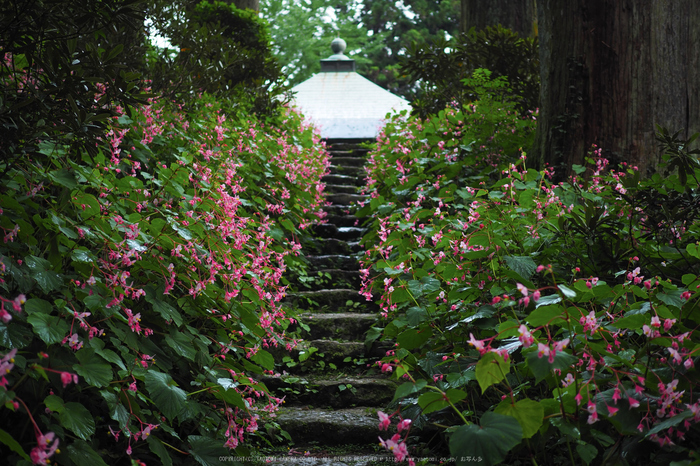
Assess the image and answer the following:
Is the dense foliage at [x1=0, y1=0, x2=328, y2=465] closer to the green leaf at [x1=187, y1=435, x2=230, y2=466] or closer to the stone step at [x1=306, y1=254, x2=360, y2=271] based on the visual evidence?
the green leaf at [x1=187, y1=435, x2=230, y2=466]

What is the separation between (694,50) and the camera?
4.14 meters

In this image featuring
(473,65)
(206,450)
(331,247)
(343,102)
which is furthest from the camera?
(343,102)

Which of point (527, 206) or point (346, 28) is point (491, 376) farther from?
point (346, 28)

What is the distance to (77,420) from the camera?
1795 millimetres

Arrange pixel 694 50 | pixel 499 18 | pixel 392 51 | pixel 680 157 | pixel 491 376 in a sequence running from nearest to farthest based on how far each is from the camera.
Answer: pixel 491 376 → pixel 680 157 → pixel 694 50 → pixel 499 18 → pixel 392 51

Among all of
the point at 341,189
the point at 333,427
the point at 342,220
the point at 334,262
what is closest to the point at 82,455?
the point at 333,427

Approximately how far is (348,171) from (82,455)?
24.3 ft

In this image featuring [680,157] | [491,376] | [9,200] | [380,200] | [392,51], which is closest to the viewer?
[491,376]

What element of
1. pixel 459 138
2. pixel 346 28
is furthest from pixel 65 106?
pixel 346 28

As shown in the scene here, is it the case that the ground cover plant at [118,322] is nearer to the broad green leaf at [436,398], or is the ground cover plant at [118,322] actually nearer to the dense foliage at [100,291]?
the dense foliage at [100,291]

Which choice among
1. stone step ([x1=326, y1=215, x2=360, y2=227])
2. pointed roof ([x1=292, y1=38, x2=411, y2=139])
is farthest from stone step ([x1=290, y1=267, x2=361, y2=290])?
pointed roof ([x1=292, y1=38, x2=411, y2=139])

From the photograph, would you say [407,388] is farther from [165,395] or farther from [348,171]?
[348,171]

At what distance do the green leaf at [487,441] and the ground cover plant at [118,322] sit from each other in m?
1.14

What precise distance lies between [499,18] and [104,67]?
7335mm
